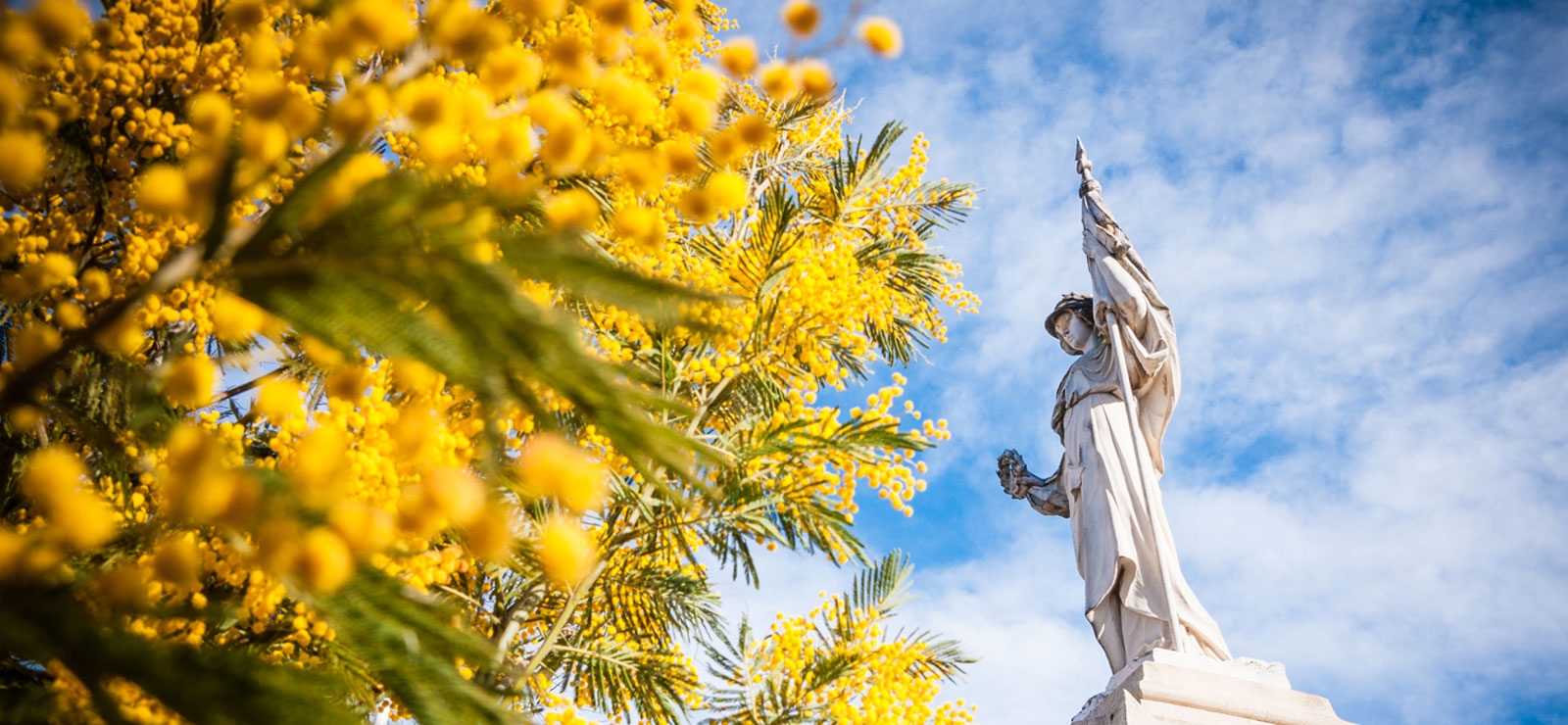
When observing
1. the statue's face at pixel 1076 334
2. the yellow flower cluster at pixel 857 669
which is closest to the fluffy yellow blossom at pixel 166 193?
the yellow flower cluster at pixel 857 669

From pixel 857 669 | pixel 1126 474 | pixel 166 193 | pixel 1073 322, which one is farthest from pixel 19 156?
pixel 1073 322

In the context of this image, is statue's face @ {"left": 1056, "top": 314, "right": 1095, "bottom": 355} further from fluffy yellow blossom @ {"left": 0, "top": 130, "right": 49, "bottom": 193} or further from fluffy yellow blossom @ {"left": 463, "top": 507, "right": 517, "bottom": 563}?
fluffy yellow blossom @ {"left": 0, "top": 130, "right": 49, "bottom": 193}

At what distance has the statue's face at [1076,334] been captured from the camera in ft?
20.5

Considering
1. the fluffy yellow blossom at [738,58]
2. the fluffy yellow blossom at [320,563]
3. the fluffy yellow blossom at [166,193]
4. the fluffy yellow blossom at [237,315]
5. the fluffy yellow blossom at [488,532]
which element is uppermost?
the fluffy yellow blossom at [738,58]

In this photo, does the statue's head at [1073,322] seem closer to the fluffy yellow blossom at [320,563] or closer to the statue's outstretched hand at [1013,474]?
the statue's outstretched hand at [1013,474]

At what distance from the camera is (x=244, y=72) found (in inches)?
90.6

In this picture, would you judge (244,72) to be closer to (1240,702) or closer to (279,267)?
(279,267)

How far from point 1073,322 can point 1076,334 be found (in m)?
0.10

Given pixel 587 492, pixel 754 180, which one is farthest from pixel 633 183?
pixel 754 180

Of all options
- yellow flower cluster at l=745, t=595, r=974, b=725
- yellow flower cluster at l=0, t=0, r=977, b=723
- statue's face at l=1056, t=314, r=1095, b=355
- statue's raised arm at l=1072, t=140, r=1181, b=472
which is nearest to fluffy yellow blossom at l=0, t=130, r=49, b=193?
yellow flower cluster at l=0, t=0, r=977, b=723

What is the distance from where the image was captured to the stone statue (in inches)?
186

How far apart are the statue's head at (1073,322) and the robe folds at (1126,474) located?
0.69ft

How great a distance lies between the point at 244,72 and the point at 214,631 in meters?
1.42

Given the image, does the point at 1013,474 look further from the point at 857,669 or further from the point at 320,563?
the point at 320,563
